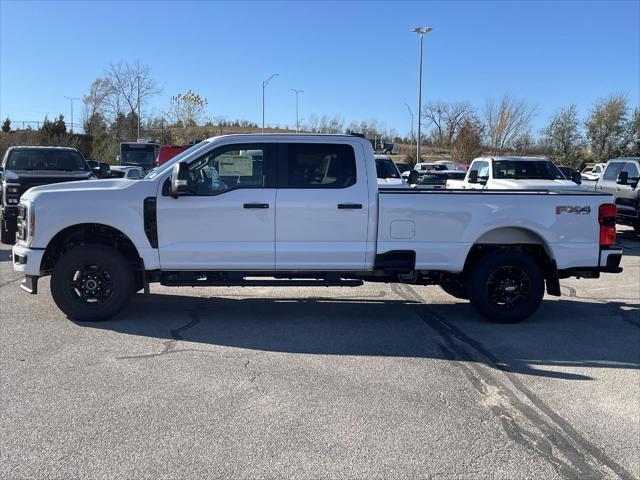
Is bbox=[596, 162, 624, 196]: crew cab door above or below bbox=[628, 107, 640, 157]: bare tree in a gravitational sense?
below

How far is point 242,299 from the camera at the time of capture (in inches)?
326

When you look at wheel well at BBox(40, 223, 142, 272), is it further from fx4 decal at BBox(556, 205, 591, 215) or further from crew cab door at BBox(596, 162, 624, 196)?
crew cab door at BBox(596, 162, 624, 196)

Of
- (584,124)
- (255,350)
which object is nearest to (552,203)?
(255,350)

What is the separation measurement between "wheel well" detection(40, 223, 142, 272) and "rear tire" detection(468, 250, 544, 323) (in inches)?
Result: 158

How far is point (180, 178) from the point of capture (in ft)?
21.0

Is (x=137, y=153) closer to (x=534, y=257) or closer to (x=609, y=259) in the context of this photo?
(x=534, y=257)

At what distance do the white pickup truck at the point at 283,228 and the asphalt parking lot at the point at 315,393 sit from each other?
0.57 meters

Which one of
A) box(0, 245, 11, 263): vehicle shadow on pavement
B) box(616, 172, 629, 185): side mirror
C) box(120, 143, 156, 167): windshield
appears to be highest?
box(120, 143, 156, 167): windshield

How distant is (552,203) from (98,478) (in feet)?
18.5

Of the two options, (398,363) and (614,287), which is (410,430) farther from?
(614,287)

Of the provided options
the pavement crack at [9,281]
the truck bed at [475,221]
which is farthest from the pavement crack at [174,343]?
the pavement crack at [9,281]

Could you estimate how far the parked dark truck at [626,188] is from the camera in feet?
51.6

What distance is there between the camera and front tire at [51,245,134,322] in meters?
6.74

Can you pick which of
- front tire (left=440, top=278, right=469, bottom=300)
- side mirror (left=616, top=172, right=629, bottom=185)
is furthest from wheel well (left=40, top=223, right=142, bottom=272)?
side mirror (left=616, top=172, right=629, bottom=185)
